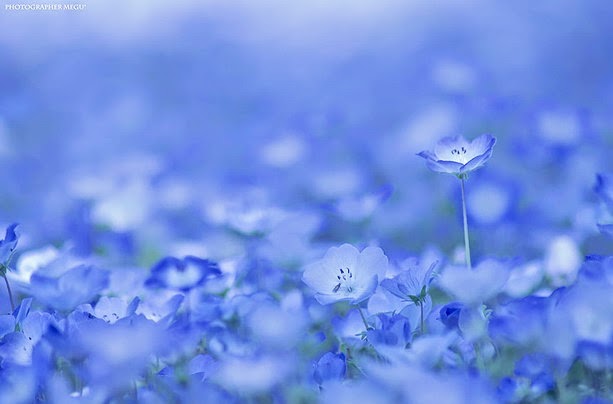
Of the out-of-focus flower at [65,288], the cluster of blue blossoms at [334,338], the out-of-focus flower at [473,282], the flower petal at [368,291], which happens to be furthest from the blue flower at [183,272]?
the out-of-focus flower at [473,282]

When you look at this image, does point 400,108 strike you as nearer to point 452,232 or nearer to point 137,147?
point 137,147

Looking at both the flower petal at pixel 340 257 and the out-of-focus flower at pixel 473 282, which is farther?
the flower petal at pixel 340 257

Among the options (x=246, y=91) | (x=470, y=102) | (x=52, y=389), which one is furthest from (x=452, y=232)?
(x=246, y=91)

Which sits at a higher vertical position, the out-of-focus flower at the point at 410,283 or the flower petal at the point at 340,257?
the out-of-focus flower at the point at 410,283

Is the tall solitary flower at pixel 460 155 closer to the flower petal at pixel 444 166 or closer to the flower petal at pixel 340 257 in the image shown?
the flower petal at pixel 444 166

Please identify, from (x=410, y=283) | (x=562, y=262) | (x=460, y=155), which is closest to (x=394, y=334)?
(x=410, y=283)

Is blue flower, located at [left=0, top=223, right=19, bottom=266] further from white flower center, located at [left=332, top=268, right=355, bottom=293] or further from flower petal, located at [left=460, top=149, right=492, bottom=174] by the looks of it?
flower petal, located at [left=460, top=149, right=492, bottom=174]

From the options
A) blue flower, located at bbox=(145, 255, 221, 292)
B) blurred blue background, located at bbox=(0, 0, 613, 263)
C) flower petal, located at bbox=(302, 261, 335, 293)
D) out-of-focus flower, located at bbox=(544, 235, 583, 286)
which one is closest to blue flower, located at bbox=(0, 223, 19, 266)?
blue flower, located at bbox=(145, 255, 221, 292)
